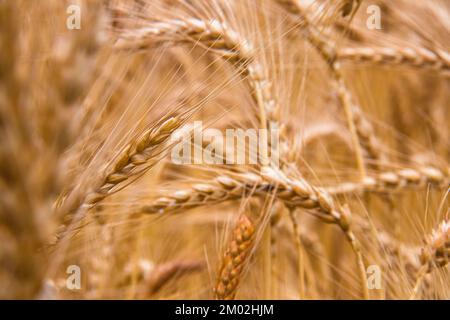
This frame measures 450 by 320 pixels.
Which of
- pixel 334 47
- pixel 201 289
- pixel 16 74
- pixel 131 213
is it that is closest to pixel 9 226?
pixel 16 74

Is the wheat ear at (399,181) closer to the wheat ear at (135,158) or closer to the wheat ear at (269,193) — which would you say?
the wheat ear at (269,193)

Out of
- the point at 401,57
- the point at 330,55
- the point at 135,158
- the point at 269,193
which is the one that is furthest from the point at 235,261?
the point at 401,57

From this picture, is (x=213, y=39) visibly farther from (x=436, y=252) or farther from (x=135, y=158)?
(x=436, y=252)

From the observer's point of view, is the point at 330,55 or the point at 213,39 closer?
the point at 213,39

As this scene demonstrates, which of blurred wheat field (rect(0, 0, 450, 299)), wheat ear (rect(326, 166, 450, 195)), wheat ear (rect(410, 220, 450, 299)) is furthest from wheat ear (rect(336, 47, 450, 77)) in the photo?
wheat ear (rect(410, 220, 450, 299))

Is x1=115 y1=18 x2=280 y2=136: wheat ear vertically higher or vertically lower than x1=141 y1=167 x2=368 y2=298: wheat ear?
higher

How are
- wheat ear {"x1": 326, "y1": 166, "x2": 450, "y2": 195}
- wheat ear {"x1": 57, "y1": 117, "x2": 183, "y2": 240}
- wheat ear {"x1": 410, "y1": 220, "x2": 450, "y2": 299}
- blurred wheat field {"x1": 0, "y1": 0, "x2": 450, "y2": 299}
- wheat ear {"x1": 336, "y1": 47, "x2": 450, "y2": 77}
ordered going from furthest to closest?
wheat ear {"x1": 336, "y1": 47, "x2": 450, "y2": 77}
wheat ear {"x1": 326, "y1": 166, "x2": 450, "y2": 195}
wheat ear {"x1": 410, "y1": 220, "x2": 450, "y2": 299}
wheat ear {"x1": 57, "y1": 117, "x2": 183, "y2": 240}
blurred wheat field {"x1": 0, "y1": 0, "x2": 450, "y2": 299}

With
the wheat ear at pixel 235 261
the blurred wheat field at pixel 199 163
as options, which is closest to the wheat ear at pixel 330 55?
the blurred wheat field at pixel 199 163

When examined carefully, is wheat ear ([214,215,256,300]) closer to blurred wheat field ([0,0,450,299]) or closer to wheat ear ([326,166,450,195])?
blurred wheat field ([0,0,450,299])

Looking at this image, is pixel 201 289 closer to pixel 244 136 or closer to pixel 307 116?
pixel 244 136
